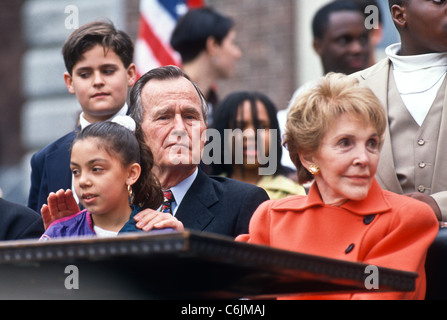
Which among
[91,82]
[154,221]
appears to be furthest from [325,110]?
[91,82]

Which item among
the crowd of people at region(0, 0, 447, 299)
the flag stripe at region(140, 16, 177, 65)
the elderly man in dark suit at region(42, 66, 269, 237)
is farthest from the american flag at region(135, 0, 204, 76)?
the elderly man in dark suit at region(42, 66, 269, 237)

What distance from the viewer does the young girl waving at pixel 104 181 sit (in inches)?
140

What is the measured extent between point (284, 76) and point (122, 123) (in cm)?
612

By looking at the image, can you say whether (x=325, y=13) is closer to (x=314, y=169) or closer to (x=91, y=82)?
(x=91, y=82)

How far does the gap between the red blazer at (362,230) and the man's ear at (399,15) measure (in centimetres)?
98

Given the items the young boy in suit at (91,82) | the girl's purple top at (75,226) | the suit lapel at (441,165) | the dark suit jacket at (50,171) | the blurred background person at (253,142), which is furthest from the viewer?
the blurred background person at (253,142)

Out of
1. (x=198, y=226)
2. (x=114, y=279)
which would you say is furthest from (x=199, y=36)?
(x=114, y=279)

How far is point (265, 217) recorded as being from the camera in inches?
138

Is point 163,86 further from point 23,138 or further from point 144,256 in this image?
point 23,138

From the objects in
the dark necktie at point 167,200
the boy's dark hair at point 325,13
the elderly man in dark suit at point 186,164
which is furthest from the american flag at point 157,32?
the dark necktie at point 167,200

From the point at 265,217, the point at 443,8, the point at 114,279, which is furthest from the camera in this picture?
the point at 443,8

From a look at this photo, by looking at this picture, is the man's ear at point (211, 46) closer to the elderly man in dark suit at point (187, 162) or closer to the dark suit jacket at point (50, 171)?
the dark suit jacket at point (50, 171)

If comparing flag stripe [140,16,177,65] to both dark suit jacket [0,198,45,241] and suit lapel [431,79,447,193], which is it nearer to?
dark suit jacket [0,198,45,241]

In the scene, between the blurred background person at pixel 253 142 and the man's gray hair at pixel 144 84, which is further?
the blurred background person at pixel 253 142
